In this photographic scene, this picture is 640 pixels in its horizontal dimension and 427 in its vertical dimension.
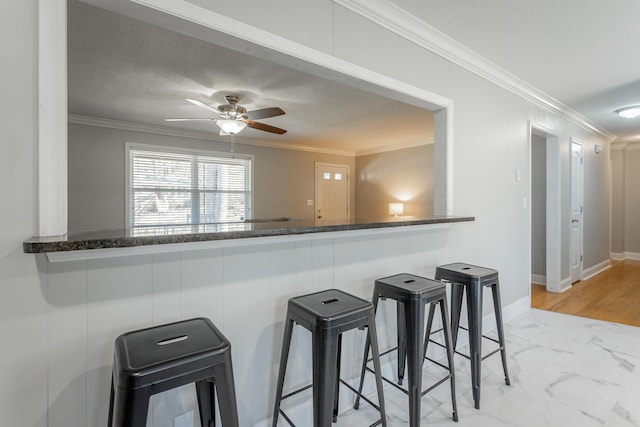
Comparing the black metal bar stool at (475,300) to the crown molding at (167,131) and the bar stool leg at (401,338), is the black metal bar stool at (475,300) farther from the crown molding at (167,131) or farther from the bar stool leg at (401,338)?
the crown molding at (167,131)

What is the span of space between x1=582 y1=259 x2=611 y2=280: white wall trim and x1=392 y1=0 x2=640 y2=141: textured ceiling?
280 cm

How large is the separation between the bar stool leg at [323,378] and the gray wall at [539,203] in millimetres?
4423

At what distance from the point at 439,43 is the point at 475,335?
77.3 inches

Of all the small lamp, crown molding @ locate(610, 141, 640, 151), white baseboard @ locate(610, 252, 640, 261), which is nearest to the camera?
the small lamp

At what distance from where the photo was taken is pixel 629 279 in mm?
4703

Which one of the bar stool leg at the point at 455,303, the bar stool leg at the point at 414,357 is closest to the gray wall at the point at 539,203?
the bar stool leg at the point at 455,303

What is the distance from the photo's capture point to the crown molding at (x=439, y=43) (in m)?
1.82

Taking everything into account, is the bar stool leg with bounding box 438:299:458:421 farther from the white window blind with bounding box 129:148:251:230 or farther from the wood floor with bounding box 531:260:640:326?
the white window blind with bounding box 129:148:251:230

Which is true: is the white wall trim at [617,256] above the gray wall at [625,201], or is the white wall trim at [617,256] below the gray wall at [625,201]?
below

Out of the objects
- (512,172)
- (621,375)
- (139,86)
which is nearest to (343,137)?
(512,172)

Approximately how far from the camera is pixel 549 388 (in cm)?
202

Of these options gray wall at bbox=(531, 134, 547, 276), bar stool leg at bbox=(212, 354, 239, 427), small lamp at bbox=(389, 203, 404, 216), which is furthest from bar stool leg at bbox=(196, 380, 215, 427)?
small lamp at bbox=(389, 203, 404, 216)

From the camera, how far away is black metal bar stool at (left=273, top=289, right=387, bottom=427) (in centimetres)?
120

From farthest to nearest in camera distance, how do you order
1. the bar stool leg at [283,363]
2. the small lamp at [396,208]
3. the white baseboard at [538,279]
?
the small lamp at [396,208] < the white baseboard at [538,279] < the bar stool leg at [283,363]
